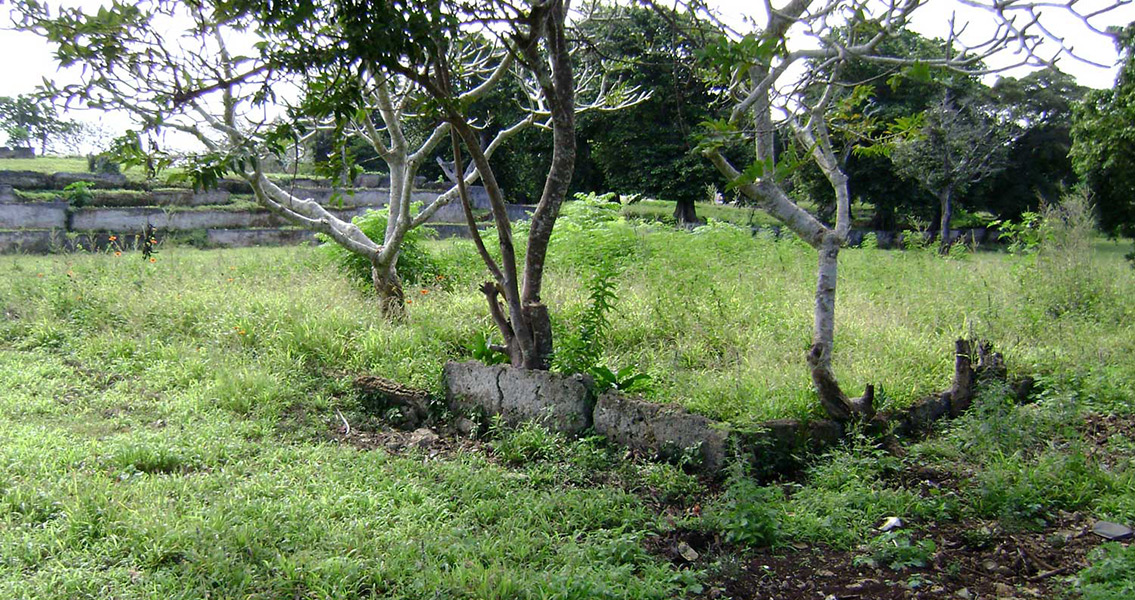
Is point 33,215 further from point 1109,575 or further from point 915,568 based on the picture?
point 1109,575

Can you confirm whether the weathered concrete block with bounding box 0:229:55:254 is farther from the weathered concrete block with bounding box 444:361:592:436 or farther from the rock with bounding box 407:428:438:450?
the rock with bounding box 407:428:438:450

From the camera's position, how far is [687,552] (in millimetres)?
3678

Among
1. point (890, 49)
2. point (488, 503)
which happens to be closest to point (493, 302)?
point (488, 503)

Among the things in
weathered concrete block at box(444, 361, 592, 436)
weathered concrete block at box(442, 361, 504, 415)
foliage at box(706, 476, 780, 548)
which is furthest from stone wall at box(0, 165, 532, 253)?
foliage at box(706, 476, 780, 548)

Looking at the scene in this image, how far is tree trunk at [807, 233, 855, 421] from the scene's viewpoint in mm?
5012

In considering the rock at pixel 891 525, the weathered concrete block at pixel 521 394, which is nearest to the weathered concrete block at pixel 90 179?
the weathered concrete block at pixel 521 394

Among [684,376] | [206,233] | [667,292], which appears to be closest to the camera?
[684,376]

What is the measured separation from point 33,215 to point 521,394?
1788 centimetres

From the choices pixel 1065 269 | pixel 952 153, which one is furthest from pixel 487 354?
pixel 952 153

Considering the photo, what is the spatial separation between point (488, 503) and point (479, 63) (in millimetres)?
5404

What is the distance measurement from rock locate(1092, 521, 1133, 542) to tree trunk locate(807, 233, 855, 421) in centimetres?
150

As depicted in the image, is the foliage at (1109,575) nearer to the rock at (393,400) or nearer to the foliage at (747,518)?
the foliage at (747,518)

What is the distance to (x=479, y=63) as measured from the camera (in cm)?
810

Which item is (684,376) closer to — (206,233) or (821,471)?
(821,471)
